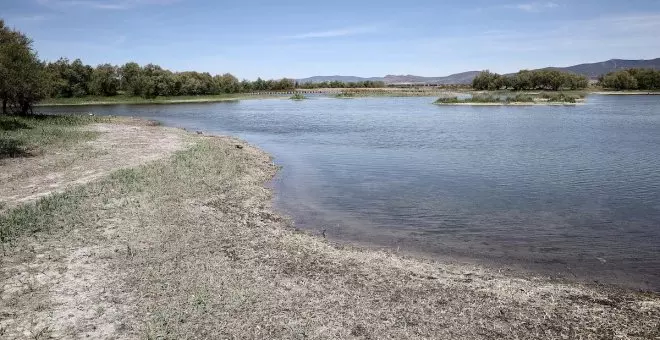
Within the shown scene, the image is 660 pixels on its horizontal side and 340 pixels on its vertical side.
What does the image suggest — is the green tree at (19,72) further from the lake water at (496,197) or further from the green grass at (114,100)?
the green grass at (114,100)

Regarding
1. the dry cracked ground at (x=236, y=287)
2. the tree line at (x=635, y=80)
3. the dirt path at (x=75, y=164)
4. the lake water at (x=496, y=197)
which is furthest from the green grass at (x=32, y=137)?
the tree line at (x=635, y=80)

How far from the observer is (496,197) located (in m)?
24.3

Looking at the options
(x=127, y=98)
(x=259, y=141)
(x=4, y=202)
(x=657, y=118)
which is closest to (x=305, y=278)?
(x=4, y=202)

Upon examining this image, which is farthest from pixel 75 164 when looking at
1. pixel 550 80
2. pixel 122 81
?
pixel 550 80

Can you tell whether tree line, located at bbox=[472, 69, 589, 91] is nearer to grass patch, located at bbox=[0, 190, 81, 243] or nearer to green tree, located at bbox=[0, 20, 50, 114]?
green tree, located at bbox=[0, 20, 50, 114]

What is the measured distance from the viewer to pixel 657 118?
232 feet

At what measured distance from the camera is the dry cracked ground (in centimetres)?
1038

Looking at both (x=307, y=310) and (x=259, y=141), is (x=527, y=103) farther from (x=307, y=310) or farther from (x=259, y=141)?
(x=307, y=310)

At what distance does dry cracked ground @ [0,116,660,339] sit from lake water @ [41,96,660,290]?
2.19 metres

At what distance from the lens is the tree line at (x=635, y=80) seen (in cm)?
18262

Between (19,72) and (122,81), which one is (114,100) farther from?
(19,72)

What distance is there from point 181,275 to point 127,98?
483 feet

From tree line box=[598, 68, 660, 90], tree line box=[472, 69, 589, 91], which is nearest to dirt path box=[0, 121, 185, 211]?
tree line box=[472, 69, 589, 91]

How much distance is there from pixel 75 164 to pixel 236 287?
22064mm
